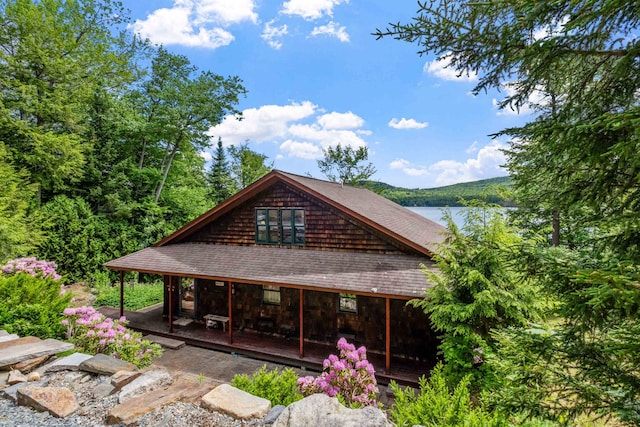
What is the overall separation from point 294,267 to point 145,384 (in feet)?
19.1

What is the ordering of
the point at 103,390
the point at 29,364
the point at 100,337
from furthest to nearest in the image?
the point at 100,337
the point at 29,364
the point at 103,390

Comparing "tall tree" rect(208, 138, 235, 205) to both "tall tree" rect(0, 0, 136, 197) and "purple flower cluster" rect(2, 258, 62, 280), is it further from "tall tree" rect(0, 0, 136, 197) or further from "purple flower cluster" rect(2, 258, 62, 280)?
"purple flower cluster" rect(2, 258, 62, 280)

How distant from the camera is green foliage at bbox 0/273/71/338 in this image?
532 cm

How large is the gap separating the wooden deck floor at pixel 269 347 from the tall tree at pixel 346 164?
24.0 meters

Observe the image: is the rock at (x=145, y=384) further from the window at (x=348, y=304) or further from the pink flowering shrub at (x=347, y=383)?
the window at (x=348, y=304)

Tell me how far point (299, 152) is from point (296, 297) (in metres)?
29.0

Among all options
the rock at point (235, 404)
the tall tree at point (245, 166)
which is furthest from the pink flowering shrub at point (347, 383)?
the tall tree at point (245, 166)

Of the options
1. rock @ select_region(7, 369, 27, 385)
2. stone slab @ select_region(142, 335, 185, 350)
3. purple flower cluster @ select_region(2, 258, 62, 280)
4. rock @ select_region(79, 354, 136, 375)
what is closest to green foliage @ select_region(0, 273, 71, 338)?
purple flower cluster @ select_region(2, 258, 62, 280)

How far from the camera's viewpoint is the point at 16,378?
367 centimetres

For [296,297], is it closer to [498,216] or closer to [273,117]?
[498,216]

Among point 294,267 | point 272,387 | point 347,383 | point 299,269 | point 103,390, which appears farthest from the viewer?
point 294,267

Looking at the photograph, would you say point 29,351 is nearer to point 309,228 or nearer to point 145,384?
point 145,384

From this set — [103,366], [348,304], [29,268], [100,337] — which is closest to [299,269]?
[348,304]

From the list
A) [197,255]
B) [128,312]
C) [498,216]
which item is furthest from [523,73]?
[128,312]
